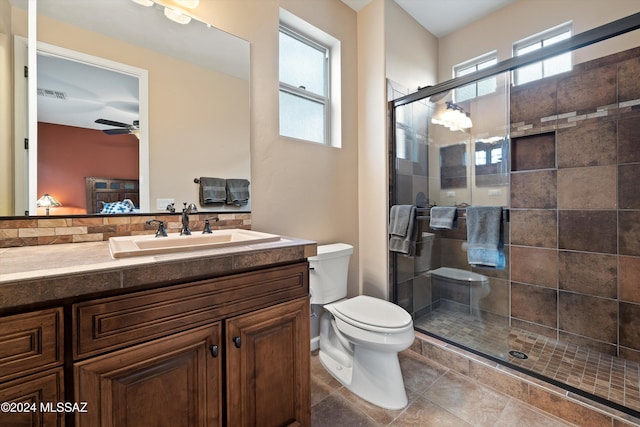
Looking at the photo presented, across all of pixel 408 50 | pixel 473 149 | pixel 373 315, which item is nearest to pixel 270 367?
pixel 373 315

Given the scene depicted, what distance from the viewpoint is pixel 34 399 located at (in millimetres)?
644

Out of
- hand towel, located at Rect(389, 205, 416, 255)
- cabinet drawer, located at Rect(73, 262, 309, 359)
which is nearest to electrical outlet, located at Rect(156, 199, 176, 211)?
cabinet drawer, located at Rect(73, 262, 309, 359)

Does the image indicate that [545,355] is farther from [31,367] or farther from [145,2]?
[145,2]

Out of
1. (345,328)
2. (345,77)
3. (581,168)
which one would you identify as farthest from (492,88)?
(345,328)

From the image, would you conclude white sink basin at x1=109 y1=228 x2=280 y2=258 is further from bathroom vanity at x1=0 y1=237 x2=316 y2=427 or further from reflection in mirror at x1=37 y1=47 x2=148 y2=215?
reflection in mirror at x1=37 y1=47 x2=148 y2=215

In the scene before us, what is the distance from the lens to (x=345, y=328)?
62.3 inches

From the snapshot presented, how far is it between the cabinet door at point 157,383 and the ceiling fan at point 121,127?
3.32ft

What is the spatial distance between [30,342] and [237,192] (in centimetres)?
108

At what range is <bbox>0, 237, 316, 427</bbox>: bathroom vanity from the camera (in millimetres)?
641

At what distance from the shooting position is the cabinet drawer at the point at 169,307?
700 mm

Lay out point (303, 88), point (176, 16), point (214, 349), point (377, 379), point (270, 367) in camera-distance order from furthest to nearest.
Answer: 1. point (303, 88)
2. point (377, 379)
3. point (176, 16)
4. point (270, 367)
5. point (214, 349)

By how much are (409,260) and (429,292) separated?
0.40m

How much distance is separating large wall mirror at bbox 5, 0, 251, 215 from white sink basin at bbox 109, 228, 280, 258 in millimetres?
226

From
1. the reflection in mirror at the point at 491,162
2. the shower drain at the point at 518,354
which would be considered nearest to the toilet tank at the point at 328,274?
the shower drain at the point at 518,354
